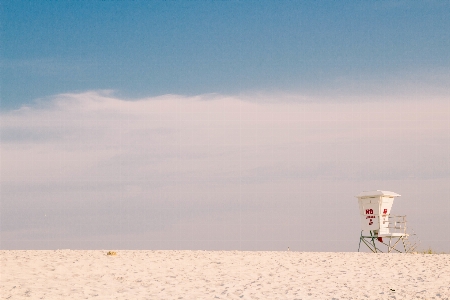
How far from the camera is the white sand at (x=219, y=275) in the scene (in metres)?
14.5

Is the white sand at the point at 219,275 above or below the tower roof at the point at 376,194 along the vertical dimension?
below

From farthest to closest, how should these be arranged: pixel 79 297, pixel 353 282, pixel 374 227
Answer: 1. pixel 374 227
2. pixel 353 282
3. pixel 79 297

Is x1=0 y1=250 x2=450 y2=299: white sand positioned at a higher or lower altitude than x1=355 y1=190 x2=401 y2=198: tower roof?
lower

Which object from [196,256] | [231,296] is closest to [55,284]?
[231,296]

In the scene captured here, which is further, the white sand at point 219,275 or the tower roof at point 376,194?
the tower roof at point 376,194

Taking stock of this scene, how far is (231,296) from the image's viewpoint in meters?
14.0

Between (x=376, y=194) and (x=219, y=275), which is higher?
(x=376, y=194)

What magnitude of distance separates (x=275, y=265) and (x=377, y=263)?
4.01m

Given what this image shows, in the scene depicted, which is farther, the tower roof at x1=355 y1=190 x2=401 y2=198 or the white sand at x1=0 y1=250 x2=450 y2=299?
the tower roof at x1=355 y1=190 x2=401 y2=198

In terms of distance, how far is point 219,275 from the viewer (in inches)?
679

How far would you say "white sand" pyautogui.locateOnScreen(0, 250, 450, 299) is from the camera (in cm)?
1453

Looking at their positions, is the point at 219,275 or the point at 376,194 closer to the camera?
the point at 219,275

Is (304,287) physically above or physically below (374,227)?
below

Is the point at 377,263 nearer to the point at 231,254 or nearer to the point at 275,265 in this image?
the point at 275,265
